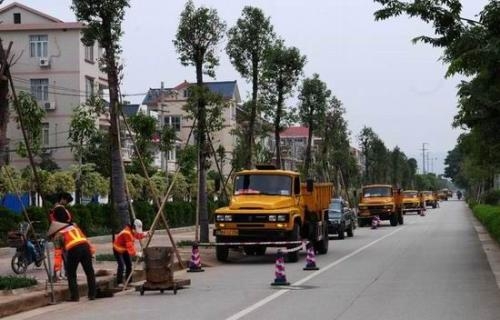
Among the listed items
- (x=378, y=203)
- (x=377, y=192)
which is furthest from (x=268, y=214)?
(x=377, y=192)

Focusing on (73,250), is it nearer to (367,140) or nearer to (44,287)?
(44,287)

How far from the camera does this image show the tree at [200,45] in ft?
84.4

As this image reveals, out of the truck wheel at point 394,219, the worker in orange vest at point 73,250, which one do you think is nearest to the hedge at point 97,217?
the worker in orange vest at point 73,250

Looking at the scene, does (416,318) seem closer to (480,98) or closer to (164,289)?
(164,289)

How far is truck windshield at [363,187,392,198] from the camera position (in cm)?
4603

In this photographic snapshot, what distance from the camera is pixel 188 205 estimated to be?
4525 centimetres

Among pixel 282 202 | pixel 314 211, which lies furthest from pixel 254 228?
pixel 314 211

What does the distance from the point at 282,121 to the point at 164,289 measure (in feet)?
69.8

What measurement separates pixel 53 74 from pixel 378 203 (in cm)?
2591

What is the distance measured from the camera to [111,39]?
20688mm

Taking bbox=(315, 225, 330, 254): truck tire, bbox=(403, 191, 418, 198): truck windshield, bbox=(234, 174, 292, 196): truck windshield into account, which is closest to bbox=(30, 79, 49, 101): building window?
bbox=(403, 191, 418, 198): truck windshield

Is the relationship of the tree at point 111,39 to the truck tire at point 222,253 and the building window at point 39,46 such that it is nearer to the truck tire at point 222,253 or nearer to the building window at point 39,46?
the truck tire at point 222,253

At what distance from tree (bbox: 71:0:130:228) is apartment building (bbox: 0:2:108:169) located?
115 ft

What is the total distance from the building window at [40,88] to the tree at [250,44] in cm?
2976
